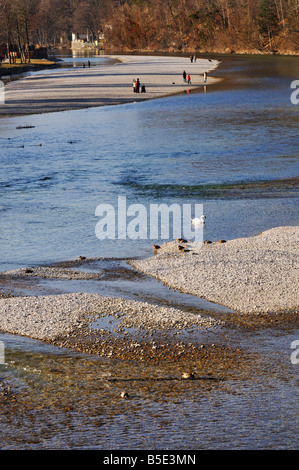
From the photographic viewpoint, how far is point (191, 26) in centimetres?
16175

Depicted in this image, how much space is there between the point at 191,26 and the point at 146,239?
15338cm

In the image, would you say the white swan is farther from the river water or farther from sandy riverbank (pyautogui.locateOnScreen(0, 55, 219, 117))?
sandy riverbank (pyautogui.locateOnScreen(0, 55, 219, 117))

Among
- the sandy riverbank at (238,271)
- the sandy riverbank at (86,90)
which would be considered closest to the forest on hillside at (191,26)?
the sandy riverbank at (86,90)

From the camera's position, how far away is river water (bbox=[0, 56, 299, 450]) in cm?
812

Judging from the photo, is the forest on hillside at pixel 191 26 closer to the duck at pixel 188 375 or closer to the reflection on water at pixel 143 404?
the reflection on water at pixel 143 404

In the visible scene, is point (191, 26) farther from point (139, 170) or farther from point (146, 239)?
point (146, 239)

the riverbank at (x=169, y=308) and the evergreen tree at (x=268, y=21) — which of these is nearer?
the riverbank at (x=169, y=308)

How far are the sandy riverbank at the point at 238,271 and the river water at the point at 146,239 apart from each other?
0.63m

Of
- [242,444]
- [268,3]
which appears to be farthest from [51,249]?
[268,3]

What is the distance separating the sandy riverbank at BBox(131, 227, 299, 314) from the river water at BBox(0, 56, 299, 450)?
0.63 metres

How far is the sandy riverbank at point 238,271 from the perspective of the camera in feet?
39.9

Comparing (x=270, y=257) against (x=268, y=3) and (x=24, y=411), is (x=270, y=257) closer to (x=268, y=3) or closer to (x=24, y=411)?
(x=24, y=411)
